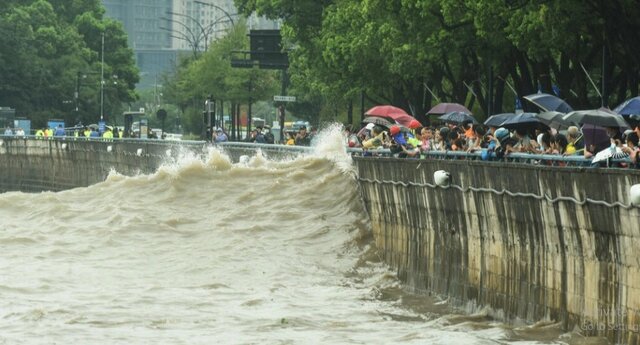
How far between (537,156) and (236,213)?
16473 millimetres

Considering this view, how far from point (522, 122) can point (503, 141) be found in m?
4.42

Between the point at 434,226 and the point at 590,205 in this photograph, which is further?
the point at 434,226

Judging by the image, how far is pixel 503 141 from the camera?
24234 millimetres

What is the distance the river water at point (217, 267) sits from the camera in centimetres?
2252

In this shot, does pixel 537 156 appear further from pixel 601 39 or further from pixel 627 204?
pixel 601 39

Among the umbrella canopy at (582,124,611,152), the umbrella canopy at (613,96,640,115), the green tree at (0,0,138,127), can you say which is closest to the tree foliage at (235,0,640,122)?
the umbrella canopy at (613,96,640,115)

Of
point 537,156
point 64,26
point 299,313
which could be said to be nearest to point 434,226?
point 299,313

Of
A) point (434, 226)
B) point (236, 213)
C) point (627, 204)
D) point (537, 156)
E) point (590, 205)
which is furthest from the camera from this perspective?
point (236, 213)

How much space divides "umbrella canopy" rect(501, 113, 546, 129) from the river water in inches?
120

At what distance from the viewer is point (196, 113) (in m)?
127

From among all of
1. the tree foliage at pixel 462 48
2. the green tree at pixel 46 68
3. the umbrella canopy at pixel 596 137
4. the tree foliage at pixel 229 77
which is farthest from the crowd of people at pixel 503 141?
the green tree at pixel 46 68

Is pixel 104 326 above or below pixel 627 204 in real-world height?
below

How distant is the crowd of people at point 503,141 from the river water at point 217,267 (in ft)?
5.66

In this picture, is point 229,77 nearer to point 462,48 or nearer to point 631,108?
point 462,48
